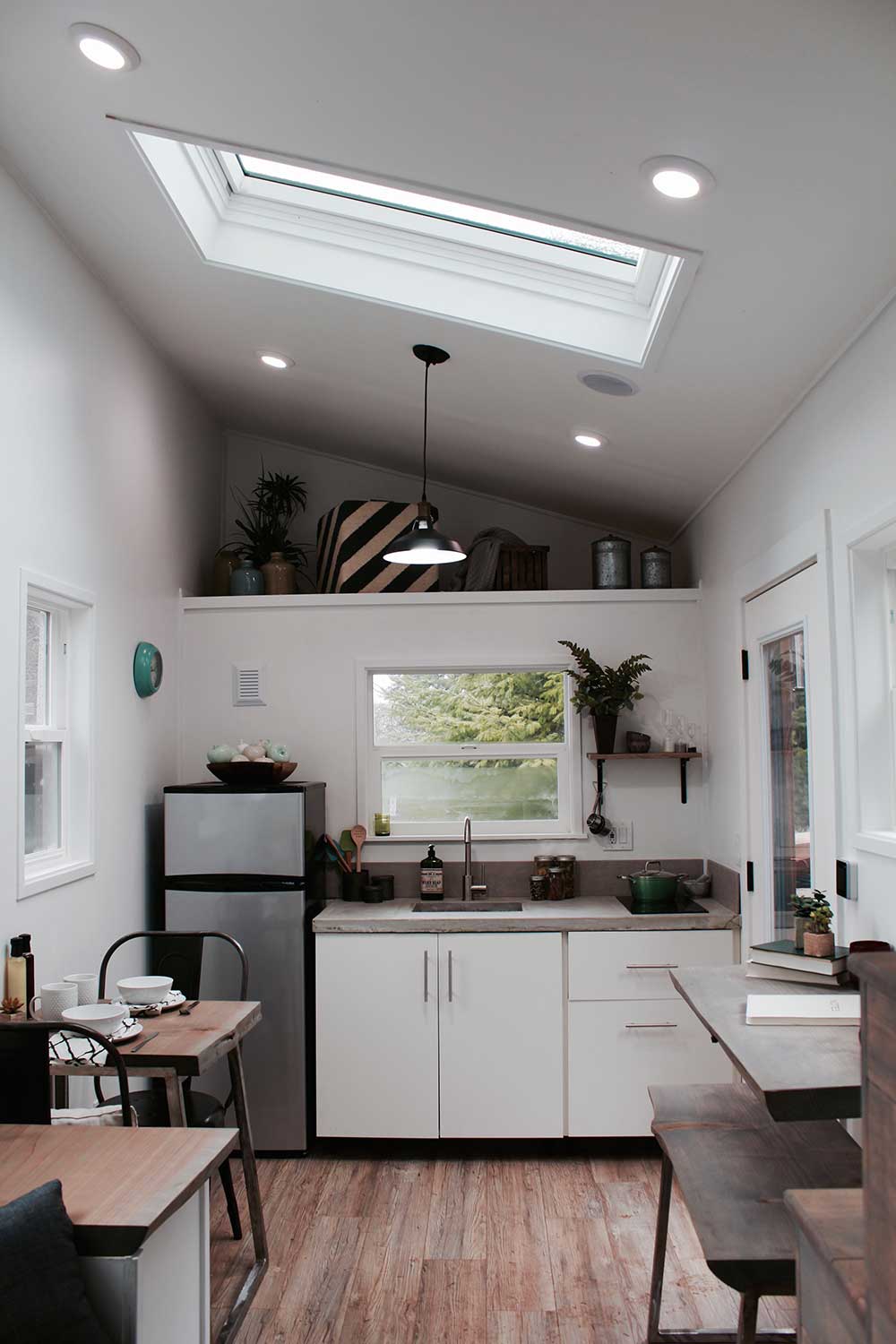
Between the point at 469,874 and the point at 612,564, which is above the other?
the point at 612,564

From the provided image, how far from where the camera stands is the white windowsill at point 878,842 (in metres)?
2.47

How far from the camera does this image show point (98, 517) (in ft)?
11.8

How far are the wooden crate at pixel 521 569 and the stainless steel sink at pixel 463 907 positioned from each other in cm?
134

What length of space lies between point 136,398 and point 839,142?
278 centimetres

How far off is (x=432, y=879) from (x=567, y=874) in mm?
564

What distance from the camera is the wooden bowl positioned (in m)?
4.11

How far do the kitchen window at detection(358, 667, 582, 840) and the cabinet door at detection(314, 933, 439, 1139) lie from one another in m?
0.68

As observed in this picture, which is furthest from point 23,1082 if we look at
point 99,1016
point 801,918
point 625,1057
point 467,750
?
point 467,750

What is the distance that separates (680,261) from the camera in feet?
8.41

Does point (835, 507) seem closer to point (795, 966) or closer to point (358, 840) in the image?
point (795, 966)

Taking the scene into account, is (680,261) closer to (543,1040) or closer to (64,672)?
(64,672)

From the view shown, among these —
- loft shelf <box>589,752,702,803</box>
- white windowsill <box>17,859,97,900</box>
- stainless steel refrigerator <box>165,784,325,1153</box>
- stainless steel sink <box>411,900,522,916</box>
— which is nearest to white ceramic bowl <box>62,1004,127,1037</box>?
white windowsill <box>17,859,97,900</box>

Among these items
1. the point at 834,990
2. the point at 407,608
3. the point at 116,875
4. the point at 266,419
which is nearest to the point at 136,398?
the point at 266,419

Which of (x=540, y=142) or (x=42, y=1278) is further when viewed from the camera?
(x=540, y=142)
